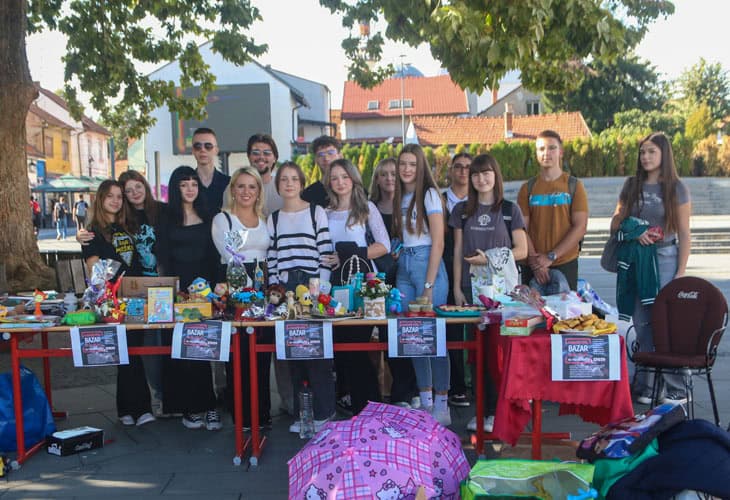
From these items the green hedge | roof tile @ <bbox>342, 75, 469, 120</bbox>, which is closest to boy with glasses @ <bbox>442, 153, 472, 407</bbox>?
the green hedge

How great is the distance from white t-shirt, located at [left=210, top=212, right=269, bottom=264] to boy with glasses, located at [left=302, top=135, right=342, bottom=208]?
2.07 feet

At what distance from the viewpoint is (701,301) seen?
4.62 m

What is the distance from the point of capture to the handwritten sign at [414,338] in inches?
162

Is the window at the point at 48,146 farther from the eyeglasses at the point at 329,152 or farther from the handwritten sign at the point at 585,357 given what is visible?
the handwritten sign at the point at 585,357

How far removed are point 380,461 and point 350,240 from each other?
1.84 m

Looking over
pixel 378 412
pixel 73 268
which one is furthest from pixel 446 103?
pixel 378 412

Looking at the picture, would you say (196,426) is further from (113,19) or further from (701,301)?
(113,19)

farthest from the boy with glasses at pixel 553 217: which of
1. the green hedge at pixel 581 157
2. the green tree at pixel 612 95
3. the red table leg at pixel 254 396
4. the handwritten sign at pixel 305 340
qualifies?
the green tree at pixel 612 95

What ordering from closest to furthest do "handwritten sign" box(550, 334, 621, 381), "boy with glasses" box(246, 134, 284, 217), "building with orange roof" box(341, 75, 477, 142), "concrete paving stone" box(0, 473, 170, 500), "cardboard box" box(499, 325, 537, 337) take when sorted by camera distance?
"handwritten sign" box(550, 334, 621, 381) → "cardboard box" box(499, 325, 537, 337) → "concrete paving stone" box(0, 473, 170, 500) → "boy with glasses" box(246, 134, 284, 217) → "building with orange roof" box(341, 75, 477, 142)

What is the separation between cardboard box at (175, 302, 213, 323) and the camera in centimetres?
421

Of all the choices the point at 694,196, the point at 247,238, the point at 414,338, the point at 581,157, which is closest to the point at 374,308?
the point at 414,338

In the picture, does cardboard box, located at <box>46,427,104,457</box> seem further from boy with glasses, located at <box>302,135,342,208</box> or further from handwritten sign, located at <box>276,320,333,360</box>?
boy with glasses, located at <box>302,135,342,208</box>

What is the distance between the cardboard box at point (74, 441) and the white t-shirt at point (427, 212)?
8.16 ft

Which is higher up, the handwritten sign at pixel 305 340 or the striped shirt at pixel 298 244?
the striped shirt at pixel 298 244
